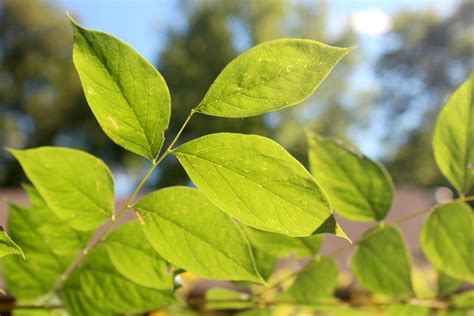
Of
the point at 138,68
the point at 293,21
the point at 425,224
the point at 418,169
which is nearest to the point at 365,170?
the point at 425,224

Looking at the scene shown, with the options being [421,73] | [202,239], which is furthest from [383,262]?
[421,73]

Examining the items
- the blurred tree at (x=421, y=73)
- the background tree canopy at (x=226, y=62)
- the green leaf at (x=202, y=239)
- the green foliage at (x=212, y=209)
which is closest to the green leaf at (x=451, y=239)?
the green foliage at (x=212, y=209)

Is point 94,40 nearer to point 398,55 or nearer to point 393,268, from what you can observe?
point 393,268

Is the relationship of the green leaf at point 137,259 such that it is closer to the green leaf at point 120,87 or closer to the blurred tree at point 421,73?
the green leaf at point 120,87

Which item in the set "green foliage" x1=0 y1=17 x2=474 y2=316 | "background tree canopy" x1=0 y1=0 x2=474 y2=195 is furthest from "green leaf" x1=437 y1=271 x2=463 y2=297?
"background tree canopy" x1=0 y1=0 x2=474 y2=195

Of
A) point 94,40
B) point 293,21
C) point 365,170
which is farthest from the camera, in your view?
point 293,21

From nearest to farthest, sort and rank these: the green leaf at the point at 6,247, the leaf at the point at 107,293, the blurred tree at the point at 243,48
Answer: the green leaf at the point at 6,247, the leaf at the point at 107,293, the blurred tree at the point at 243,48
